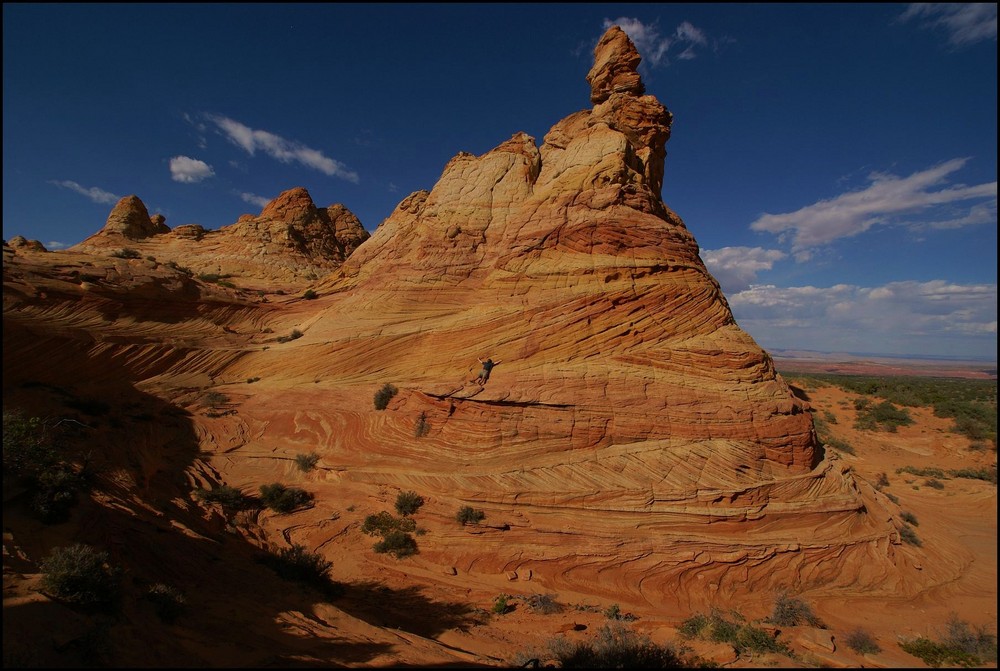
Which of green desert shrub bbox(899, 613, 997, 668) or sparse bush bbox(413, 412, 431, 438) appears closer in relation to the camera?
green desert shrub bbox(899, 613, 997, 668)

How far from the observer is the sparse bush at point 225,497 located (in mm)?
11141

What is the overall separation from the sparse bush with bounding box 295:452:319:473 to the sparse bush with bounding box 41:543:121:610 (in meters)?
8.12

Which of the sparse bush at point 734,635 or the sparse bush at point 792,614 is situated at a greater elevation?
the sparse bush at point 734,635

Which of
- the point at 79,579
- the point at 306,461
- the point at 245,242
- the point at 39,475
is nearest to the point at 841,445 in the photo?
the point at 306,461

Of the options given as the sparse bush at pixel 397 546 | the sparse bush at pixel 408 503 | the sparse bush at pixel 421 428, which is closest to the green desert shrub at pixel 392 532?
the sparse bush at pixel 397 546

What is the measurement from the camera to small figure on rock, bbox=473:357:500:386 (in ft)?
46.7

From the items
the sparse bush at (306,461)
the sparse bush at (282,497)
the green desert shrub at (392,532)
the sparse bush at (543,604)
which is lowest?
the sparse bush at (543,604)

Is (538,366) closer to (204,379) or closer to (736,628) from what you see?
(736,628)

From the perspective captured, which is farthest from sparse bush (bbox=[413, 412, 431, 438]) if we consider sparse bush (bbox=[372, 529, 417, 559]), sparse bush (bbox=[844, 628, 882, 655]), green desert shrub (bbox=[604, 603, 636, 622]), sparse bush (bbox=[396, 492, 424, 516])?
sparse bush (bbox=[844, 628, 882, 655])

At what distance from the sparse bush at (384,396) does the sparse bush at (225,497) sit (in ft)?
16.1

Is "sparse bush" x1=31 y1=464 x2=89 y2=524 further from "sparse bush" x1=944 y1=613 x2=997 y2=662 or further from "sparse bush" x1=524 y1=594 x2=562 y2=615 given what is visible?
"sparse bush" x1=944 y1=613 x2=997 y2=662

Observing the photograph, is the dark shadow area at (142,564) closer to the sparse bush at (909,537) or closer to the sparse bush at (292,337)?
the sparse bush at (292,337)

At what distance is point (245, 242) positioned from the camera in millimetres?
38031

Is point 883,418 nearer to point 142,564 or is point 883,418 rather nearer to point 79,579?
point 142,564
